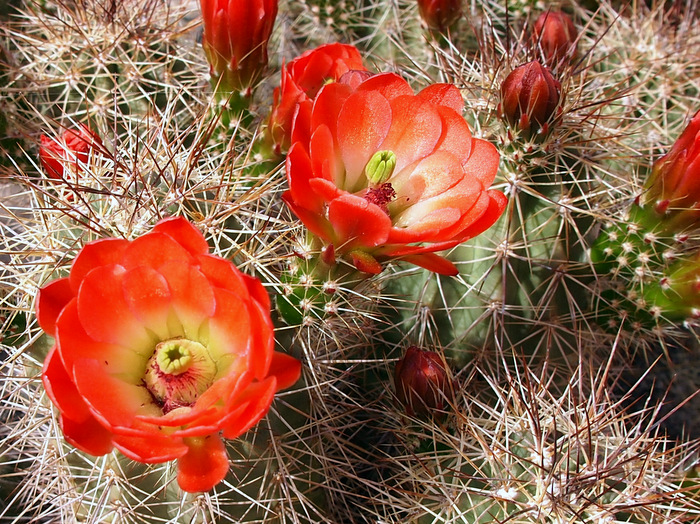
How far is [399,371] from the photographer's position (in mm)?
1197

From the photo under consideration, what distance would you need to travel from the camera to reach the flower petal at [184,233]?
80cm

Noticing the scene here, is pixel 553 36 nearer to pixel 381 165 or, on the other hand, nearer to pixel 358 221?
pixel 381 165

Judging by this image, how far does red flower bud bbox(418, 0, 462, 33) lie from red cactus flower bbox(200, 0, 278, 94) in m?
0.50

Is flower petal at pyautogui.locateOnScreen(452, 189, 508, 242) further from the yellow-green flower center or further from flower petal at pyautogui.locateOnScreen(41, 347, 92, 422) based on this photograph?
flower petal at pyautogui.locateOnScreen(41, 347, 92, 422)

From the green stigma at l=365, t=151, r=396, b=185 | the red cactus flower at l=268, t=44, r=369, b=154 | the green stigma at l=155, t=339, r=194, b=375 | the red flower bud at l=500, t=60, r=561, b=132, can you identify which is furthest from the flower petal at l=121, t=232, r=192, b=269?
the red flower bud at l=500, t=60, r=561, b=132

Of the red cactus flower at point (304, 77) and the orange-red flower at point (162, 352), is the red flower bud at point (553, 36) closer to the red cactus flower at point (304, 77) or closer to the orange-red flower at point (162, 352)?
the red cactus flower at point (304, 77)

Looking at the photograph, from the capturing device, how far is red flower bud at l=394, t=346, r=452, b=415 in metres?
1.15

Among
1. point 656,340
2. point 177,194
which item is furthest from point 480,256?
point 177,194

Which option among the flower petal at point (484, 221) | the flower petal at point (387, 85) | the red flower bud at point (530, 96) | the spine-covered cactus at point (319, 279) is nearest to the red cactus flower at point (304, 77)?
the spine-covered cactus at point (319, 279)

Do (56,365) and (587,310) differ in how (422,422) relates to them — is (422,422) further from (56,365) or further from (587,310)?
(56,365)

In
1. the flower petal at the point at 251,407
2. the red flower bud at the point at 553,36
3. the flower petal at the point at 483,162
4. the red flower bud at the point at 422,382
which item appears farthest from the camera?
the red flower bud at the point at 553,36

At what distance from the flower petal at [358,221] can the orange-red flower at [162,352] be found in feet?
0.53

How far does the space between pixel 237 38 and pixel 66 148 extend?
367 millimetres

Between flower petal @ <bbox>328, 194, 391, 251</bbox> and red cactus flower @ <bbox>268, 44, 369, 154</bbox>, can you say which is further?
red cactus flower @ <bbox>268, 44, 369, 154</bbox>
